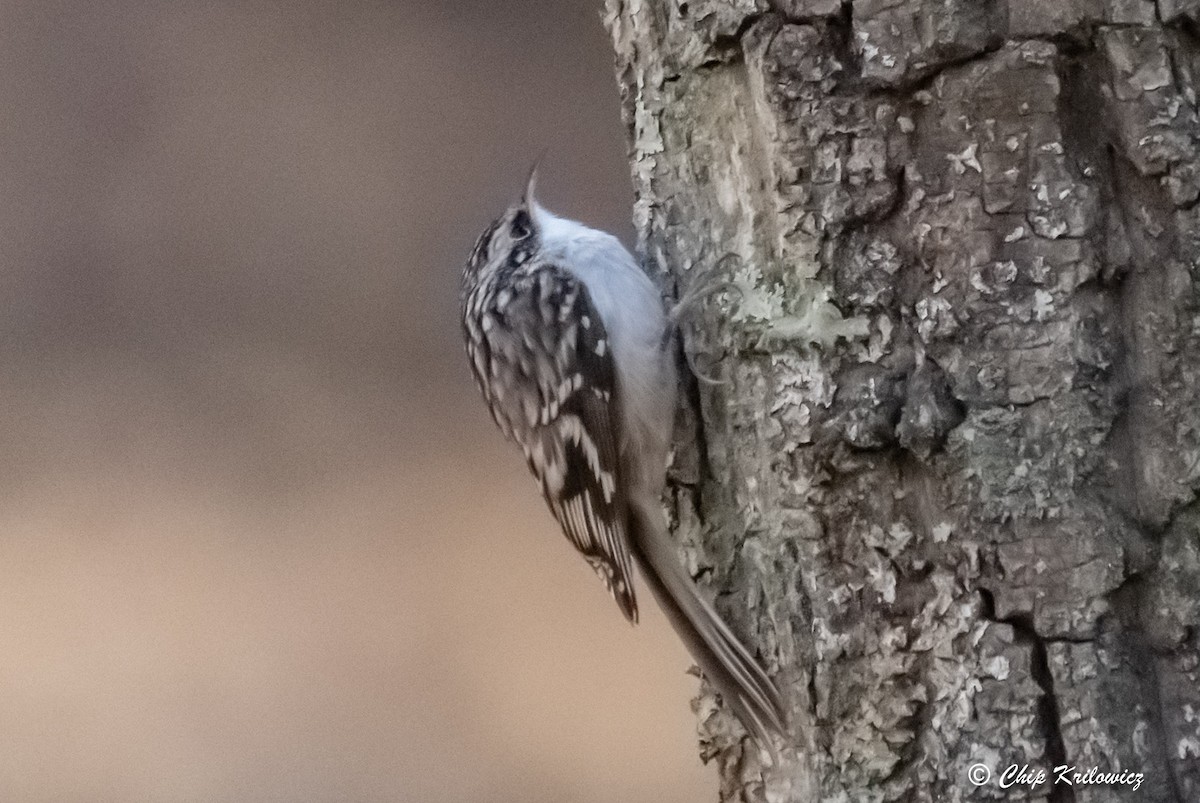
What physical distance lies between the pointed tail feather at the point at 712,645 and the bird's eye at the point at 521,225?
1.69 ft

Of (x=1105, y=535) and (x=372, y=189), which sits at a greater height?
(x=372, y=189)

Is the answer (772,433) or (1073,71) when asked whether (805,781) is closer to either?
(772,433)

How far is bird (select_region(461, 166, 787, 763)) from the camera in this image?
121 cm

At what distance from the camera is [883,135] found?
1.02 metres

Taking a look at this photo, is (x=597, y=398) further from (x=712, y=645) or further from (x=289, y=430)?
(x=289, y=430)

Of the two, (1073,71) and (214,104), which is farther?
(214,104)

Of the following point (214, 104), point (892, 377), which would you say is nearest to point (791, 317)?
point (892, 377)

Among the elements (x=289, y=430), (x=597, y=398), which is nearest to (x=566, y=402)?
(x=597, y=398)

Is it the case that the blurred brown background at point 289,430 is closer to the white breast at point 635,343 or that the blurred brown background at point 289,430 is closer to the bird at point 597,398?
the bird at point 597,398

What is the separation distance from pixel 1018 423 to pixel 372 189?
4.25ft

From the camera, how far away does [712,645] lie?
3.86 feet

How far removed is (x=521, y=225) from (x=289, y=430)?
65 cm

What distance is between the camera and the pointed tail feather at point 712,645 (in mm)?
1136

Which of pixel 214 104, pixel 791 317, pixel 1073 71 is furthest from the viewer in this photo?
pixel 214 104
